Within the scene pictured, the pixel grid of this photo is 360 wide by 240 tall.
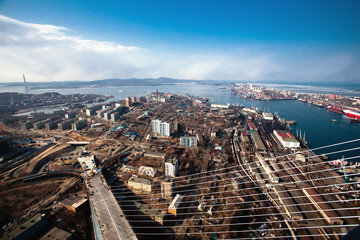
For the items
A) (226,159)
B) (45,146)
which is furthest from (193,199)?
(45,146)

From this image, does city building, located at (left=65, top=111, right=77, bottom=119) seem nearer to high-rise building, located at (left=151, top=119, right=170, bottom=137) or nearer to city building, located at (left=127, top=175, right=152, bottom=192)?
high-rise building, located at (left=151, top=119, right=170, bottom=137)

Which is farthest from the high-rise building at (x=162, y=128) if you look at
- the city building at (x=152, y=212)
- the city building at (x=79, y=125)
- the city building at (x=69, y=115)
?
the city building at (x=69, y=115)

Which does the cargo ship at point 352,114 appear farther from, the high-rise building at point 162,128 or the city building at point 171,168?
the city building at point 171,168

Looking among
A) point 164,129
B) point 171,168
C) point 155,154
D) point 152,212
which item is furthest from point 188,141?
point 152,212

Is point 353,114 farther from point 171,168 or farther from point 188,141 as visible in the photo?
point 171,168

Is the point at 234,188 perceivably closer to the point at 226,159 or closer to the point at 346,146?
the point at 226,159

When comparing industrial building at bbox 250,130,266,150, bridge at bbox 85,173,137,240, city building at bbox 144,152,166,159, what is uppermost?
industrial building at bbox 250,130,266,150

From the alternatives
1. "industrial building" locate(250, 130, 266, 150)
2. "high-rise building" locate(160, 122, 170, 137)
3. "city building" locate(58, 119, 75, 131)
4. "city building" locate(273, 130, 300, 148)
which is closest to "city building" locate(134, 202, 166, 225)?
"high-rise building" locate(160, 122, 170, 137)
